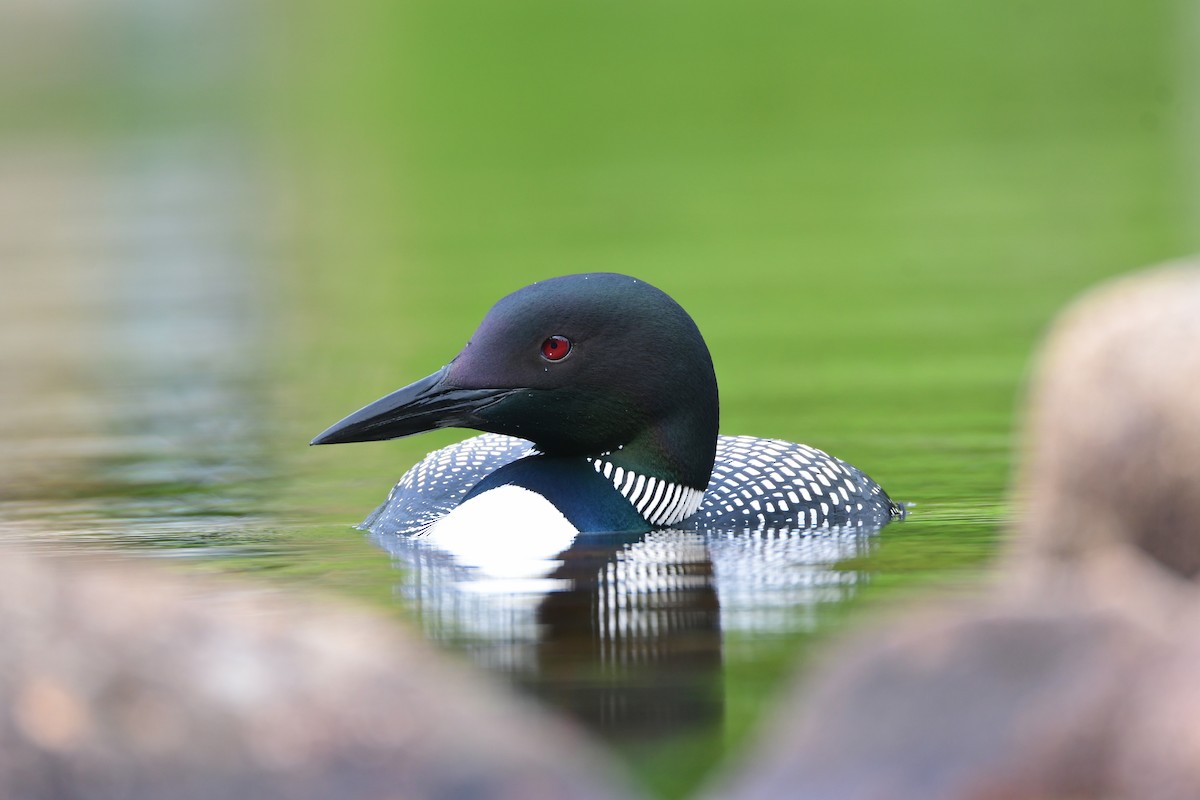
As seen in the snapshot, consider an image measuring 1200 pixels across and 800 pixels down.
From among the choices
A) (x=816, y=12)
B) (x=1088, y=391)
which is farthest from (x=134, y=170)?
(x=816, y=12)

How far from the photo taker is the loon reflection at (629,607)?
4.16 m

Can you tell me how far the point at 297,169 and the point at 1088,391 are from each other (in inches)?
775

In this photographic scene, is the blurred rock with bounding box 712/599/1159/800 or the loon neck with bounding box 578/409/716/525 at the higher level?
the blurred rock with bounding box 712/599/1159/800

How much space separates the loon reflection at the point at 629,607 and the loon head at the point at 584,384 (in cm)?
28

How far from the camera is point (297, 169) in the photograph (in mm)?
22922

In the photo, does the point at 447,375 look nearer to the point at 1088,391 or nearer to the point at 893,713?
the point at 1088,391

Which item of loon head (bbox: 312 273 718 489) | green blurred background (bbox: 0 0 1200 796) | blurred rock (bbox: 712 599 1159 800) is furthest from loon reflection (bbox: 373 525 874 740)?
blurred rock (bbox: 712 599 1159 800)

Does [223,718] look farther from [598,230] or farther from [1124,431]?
[598,230]

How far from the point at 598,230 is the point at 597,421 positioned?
9028 mm

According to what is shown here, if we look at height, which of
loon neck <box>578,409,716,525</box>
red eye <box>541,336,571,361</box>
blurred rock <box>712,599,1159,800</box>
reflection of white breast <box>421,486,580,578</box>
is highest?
red eye <box>541,336,571,361</box>

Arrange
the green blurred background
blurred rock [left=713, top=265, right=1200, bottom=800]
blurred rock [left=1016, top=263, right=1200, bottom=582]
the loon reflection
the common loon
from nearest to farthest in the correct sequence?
blurred rock [left=713, top=265, right=1200, bottom=800] < blurred rock [left=1016, top=263, right=1200, bottom=582] < the loon reflection < the common loon < the green blurred background

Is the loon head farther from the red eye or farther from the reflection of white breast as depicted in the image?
the reflection of white breast

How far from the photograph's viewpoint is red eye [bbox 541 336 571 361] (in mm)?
6082

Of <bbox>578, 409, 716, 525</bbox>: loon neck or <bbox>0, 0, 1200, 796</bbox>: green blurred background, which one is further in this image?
<bbox>0, 0, 1200, 796</bbox>: green blurred background
